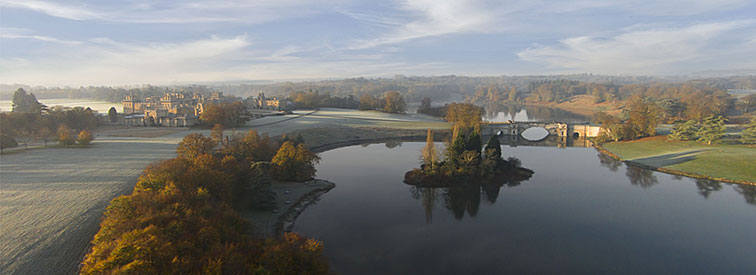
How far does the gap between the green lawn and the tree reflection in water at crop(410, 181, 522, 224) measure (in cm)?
2027

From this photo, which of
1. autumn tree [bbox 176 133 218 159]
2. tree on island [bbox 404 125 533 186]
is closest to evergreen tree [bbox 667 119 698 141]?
tree on island [bbox 404 125 533 186]

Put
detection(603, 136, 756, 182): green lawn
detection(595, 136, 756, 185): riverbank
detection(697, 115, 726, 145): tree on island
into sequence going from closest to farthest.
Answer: detection(595, 136, 756, 185): riverbank < detection(603, 136, 756, 182): green lawn < detection(697, 115, 726, 145): tree on island

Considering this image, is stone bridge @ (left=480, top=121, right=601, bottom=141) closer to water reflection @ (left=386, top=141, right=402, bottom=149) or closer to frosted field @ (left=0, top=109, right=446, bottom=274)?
water reflection @ (left=386, top=141, right=402, bottom=149)

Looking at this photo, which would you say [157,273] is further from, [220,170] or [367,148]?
[367,148]

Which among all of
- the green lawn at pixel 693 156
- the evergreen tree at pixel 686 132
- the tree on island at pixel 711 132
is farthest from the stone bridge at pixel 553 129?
the tree on island at pixel 711 132

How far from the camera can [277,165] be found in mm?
33969

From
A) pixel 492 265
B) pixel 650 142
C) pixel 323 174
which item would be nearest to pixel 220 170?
pixel 323 174

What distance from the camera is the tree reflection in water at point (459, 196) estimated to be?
2748 centimetres

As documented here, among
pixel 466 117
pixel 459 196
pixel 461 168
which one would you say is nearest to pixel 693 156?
Result: pixel 461 168

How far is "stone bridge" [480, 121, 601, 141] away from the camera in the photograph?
70500 millimetres

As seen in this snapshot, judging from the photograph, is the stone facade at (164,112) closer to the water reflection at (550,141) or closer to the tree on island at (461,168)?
the tree on island at (461,168)

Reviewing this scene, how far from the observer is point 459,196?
102 feet

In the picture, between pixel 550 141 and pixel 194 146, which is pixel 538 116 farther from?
pixel 194 146

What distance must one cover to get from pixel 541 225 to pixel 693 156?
31921 millimetres
